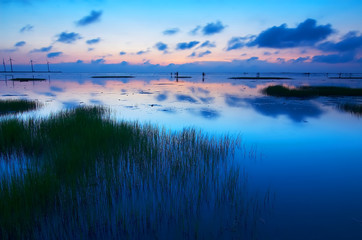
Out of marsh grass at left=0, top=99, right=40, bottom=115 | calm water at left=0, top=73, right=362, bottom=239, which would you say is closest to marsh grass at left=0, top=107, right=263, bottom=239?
calm water at left=0, top=73, right=362, bottom=239

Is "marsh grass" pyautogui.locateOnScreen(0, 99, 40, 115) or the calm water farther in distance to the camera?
"marsh grass" pyautogui.locateOnScreen(0, 99, 40, 115)

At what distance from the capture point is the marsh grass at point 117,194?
13.8 feet

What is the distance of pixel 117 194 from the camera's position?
215 inches

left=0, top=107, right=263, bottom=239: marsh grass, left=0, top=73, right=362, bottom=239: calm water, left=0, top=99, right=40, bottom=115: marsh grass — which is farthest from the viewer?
left=0, top=99, right=40, bottom=115: marsh grass

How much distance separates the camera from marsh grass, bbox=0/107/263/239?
4.20 metres

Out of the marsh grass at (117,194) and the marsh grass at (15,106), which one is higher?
the marsh grass at (15,106)

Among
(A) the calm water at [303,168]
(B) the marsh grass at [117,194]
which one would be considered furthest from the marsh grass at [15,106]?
(B) the marsh grass at [117,194]

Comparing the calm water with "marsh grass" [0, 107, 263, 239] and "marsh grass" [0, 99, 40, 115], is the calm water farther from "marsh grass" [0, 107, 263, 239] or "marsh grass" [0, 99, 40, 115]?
"marsh grass" [0, 99, 40, 115]

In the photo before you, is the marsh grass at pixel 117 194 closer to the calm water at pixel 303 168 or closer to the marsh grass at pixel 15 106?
the calm water at pixel 303 168

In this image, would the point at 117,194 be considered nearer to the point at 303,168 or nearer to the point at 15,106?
the point at 303,168

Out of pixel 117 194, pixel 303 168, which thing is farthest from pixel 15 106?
pixel 303 168

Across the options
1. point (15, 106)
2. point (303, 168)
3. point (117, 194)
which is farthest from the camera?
point (15, 106)

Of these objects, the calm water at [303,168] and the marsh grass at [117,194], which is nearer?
the marsh grass at [117,194]

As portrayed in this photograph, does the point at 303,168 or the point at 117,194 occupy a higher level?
the point at 117,194
